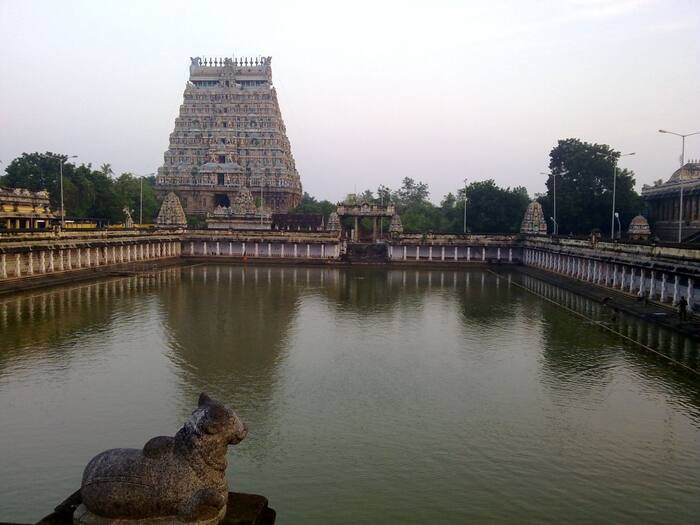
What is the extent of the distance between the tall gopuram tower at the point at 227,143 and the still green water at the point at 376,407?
73.8 meters

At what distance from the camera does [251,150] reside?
112 m

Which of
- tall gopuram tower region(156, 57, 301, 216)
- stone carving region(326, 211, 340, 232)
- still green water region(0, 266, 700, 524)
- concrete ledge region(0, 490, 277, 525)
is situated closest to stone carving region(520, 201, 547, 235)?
stone carving region(326, 211, 340, 232)

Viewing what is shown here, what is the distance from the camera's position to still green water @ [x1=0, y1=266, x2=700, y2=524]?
12812 millimetres

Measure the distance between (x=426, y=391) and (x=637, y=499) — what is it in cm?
831

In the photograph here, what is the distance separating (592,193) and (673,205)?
9.16 m

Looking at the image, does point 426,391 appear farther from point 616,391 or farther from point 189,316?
point 189,316

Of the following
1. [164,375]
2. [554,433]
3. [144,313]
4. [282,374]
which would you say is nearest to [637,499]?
[554,433]

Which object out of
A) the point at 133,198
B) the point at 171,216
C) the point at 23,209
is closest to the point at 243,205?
the point at 171,216

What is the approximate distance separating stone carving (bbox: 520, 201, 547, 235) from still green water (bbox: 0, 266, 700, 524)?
126 feet

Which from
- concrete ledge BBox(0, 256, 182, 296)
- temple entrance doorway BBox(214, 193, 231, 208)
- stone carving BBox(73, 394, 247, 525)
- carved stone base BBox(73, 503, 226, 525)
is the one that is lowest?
concrete ledge BBox(0, 256, 182, 296)

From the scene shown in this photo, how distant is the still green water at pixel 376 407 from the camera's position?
12.8m

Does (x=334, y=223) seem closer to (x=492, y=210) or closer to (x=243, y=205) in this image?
(x=243, y=205)

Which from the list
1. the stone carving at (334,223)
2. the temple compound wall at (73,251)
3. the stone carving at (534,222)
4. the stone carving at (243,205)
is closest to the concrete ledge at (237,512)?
the temple compound wall at (73,251)

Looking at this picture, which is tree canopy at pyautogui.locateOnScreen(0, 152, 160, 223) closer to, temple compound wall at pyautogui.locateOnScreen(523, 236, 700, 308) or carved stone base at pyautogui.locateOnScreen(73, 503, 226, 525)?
temple compound wall at pyautogui.locateOnScreen(523, 236, 700, 308)
